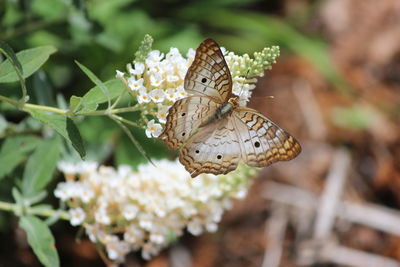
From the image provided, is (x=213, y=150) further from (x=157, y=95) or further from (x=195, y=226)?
(x=195, y=226)

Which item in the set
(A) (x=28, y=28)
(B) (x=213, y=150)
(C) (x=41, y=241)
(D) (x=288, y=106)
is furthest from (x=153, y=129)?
(D) (x=288, y=106)

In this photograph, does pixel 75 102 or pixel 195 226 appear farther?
pixel 195 226

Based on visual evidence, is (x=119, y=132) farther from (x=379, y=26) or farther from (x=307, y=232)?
(x=379, y=26)

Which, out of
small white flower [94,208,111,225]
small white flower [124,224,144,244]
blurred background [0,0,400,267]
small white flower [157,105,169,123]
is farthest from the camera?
blurred background [0,0,400,267]

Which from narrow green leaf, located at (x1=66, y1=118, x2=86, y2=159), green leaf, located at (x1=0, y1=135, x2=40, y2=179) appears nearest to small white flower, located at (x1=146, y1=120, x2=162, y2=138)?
narrow green leaf, located at (x1=66, y1=118, x2=86, y2=159)

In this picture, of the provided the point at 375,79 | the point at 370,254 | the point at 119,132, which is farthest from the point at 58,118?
the point at 375,79

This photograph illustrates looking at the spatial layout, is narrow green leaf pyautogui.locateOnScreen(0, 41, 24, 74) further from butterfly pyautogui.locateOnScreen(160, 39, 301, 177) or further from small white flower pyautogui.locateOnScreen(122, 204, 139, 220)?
small white flower pyautogui.locateOnScreen(122, 204, 139, 220)

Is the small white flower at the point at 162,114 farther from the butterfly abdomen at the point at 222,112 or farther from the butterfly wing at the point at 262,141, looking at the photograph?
the butterfly wing at the point at 262,141
